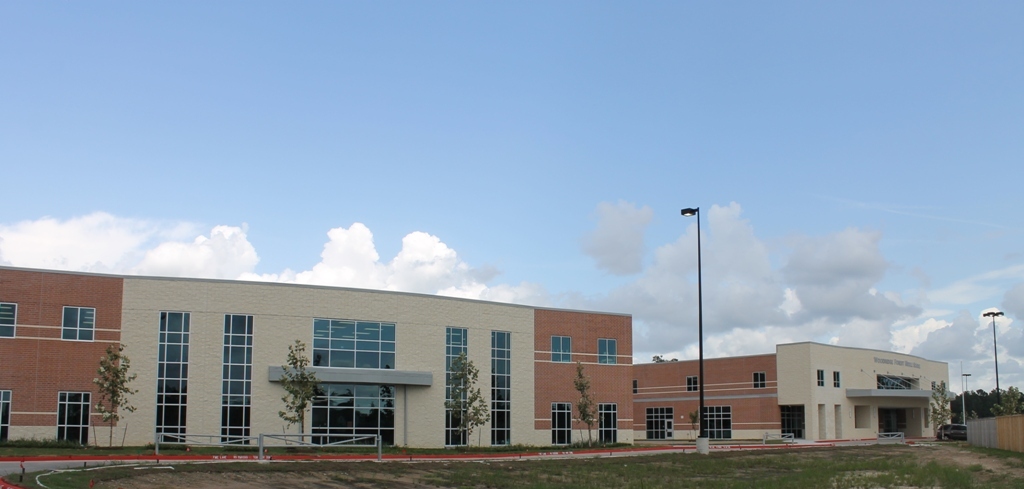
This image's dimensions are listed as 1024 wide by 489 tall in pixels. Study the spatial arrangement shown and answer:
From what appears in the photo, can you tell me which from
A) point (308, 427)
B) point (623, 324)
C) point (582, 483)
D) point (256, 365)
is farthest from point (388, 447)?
point (582, 483)

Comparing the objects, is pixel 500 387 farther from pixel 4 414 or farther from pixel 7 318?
pixel 7 318

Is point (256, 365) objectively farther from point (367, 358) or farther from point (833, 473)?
point (833, 473)

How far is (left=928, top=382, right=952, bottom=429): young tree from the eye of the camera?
8825cm

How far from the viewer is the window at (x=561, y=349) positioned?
5994 centimetres

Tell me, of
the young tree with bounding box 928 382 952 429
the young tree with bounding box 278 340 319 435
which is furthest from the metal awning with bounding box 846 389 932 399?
the young tree with bounding box 278 340 319 435

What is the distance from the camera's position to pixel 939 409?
90000 millimetres

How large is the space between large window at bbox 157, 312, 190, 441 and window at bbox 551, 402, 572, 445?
22510 millimetres

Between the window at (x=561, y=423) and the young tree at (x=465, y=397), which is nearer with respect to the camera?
the young tree at (x=465, y=397)

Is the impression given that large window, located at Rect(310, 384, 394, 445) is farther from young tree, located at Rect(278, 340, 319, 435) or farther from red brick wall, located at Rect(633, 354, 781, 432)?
red brick wall, located at Rect(633, 354, 781, 432)

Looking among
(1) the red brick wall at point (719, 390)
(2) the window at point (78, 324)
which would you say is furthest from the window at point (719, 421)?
(2) the window at point (78, 324)

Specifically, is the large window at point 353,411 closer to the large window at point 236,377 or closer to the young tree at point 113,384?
the large window at point 236,377

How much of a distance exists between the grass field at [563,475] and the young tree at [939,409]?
55.8 m

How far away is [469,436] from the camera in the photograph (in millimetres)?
54344

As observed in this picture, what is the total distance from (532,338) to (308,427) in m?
15.8
